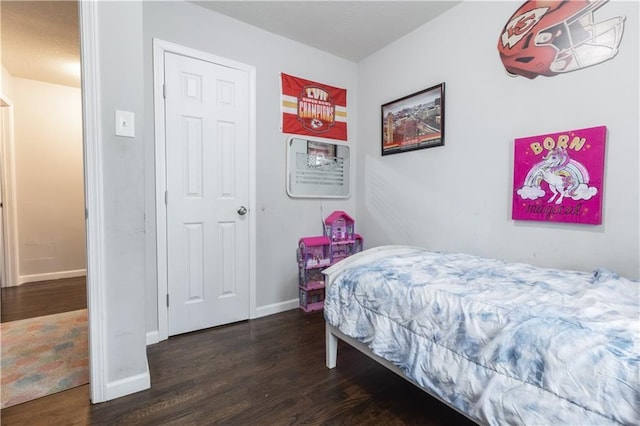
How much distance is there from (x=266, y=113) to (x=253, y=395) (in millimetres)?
2122

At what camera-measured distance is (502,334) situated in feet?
3.16

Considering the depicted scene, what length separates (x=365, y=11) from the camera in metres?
2.32

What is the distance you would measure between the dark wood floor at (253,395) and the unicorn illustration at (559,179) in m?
1.35

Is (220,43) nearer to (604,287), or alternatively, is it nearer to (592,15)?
(592,15)

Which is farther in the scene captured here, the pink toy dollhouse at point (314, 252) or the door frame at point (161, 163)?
the pink toy dollhouse at point (314, 252)

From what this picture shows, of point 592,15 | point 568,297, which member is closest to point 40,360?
point 568,297

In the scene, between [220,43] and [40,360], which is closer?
[40,360]

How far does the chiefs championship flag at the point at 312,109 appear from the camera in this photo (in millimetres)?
2717

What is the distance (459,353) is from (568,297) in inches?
19.0

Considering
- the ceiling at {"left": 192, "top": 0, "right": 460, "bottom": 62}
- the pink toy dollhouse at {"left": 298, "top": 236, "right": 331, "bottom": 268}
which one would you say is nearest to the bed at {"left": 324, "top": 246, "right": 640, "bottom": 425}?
the pink toy dollhouse at {"left": 298, "top": 236, "right": 331, "bottom": 268}

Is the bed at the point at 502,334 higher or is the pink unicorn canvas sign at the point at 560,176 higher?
the pink unicorn canvas sign at the point at 560,176

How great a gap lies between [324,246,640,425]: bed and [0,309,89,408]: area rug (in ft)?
5.14

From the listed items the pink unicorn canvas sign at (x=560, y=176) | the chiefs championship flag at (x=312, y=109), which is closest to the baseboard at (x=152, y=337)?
the chiefs championship flag at (x=312, y=109)

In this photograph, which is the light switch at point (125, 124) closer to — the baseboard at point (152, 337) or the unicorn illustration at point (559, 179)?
the baseboard at point (152, 337)
